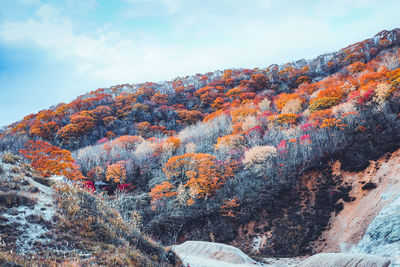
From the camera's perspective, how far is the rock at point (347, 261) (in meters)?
8.88

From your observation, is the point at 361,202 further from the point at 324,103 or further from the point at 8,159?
the point at 8,159

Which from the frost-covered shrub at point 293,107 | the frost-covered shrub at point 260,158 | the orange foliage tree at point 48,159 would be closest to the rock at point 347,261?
the frost-covered shrub at point 260,158

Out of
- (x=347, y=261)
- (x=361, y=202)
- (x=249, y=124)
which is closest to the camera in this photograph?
(x=347, y=261)

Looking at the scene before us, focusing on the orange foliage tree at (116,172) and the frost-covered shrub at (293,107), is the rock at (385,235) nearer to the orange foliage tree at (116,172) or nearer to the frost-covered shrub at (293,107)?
the frost-covered shrub at (293,107)

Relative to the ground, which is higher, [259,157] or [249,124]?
[249,124]

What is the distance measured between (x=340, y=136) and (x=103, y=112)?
6773 cm

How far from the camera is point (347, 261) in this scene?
9.68m

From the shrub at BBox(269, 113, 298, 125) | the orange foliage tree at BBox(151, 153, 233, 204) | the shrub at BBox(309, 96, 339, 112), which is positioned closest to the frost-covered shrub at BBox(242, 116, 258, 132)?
the shrub at BBox(269, 113, 298, 125)

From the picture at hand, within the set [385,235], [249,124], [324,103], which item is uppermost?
[324,103]

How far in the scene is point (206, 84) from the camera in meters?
95.2

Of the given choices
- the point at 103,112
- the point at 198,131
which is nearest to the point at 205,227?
the point at 198,131

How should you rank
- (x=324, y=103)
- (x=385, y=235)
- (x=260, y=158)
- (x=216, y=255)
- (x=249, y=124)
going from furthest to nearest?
(x=249, y=124), (x=324, y=103), (x=260, y=158), (x=216, y=255), (x=385, y=235)

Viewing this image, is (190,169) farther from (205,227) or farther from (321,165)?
(321,165)

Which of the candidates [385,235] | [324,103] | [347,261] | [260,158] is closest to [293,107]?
[324,103]
